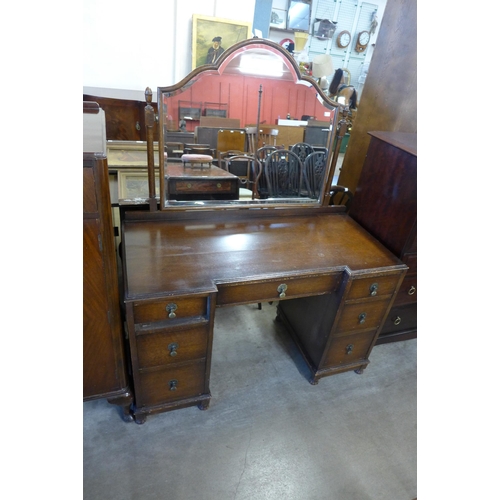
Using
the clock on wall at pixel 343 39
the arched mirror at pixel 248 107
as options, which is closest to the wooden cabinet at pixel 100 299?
the arched mirror at pixel 248 107

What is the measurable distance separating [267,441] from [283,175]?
135 centimetres

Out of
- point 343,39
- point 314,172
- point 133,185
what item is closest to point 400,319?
point 314,172

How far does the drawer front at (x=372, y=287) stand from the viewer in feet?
4.63

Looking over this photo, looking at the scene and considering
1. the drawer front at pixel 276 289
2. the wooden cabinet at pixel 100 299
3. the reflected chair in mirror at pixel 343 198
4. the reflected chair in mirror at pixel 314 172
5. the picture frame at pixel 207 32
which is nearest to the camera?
the wooden cabinet at pixel 100 299

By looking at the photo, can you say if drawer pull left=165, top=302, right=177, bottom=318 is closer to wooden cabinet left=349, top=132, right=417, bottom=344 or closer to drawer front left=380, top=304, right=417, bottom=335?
wooden cabinet left=349, top=132, right=417, bottom=344

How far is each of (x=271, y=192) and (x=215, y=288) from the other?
804 mm

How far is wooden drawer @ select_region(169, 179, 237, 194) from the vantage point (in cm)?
152

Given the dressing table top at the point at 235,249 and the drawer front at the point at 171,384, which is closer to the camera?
the dressing table top at the point at 235,249

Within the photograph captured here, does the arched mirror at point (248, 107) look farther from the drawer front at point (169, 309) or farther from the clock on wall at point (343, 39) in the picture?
the clock on wall at point (343, 39)

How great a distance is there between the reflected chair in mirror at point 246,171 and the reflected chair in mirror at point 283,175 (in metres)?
0.05

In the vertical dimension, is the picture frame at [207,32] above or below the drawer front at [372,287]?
above

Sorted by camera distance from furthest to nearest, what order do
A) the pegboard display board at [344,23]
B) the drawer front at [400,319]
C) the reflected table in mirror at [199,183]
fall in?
the pegboard display board at [344,23]
the drawer front at [400,319]
the reflected table in mirror at [199,183]
